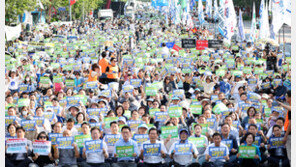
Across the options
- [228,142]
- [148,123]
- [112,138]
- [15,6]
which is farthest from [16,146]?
[15,6]

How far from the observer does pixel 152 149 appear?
906cm

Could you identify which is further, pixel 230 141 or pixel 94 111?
pixel 94 111

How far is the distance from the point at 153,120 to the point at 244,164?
313 centimetres

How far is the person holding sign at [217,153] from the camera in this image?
896 centimetres

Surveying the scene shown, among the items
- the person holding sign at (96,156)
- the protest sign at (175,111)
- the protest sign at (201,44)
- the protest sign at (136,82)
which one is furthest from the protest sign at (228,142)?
the protest sign at (201,44)

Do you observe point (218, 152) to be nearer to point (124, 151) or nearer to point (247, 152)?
point (247, 152)

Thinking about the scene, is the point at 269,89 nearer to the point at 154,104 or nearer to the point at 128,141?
the point at 154,104

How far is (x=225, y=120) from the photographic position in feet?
34.9

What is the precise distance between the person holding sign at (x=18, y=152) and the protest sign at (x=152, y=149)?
2152 millimetres

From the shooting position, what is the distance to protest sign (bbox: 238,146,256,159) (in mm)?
8844

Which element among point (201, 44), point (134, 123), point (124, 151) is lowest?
point (124, 151)

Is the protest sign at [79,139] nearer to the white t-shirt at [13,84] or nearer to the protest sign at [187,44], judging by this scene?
the white t-shirt at [13,84]

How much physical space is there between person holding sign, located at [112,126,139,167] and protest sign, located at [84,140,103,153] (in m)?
0.31

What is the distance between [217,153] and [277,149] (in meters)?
1.16
